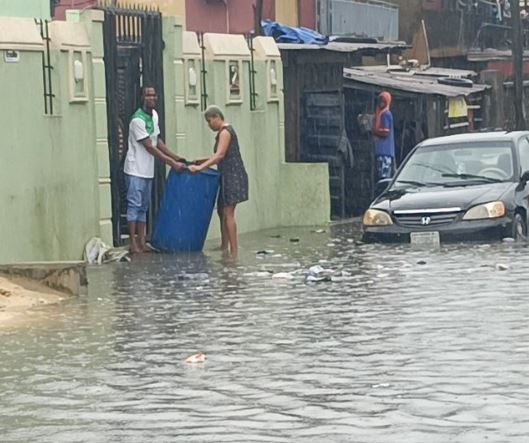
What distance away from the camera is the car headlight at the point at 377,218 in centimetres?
1934

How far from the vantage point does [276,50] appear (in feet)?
79.4

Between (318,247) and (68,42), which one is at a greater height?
(68,42)

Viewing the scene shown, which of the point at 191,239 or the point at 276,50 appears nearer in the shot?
the point at 191,239

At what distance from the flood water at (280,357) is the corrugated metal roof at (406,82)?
10236 mm

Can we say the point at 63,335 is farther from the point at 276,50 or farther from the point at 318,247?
the point at 276,50

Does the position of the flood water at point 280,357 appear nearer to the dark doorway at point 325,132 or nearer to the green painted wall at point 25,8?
the green painted wall at point 25,8

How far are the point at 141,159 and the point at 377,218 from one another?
2.89m

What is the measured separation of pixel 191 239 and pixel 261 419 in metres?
10.7

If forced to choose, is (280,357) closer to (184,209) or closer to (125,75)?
(184,209)

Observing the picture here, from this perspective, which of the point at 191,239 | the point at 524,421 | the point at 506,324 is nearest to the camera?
the point at 524,421

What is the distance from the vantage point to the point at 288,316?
13.1 metres

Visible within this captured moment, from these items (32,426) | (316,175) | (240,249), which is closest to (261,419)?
(32,426)

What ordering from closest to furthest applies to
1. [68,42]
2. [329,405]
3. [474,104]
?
1. [329,405]
2. [68,42]
3. [474,104]

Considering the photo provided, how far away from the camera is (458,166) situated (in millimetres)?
20328
